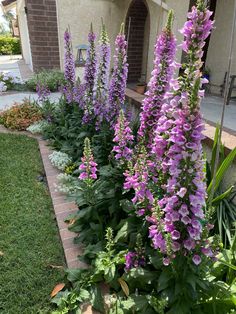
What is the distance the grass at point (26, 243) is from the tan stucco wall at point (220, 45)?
5088mm

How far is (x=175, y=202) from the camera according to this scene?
1.43 m

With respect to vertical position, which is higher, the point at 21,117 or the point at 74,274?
the point at 21,117

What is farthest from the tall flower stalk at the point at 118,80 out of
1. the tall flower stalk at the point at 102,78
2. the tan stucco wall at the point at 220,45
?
the tan stucco wall at the point at 220,45

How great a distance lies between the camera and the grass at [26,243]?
2.05 meters

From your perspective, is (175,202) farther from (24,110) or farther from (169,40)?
(24,110)

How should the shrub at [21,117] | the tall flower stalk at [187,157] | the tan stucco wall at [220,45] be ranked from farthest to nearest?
1. the tan stucco wall at [220,45]
2. the shrub at [21,117]
3. the tall flower stalk at [187,157]

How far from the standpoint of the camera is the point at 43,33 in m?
8.73

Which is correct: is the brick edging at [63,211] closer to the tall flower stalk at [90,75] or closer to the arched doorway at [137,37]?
the tall flower stalk at [90,75]

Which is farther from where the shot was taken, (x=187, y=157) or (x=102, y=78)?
(x=102, y=78)

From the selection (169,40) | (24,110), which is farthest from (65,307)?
(24,110)

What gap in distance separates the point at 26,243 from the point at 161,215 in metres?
1.54

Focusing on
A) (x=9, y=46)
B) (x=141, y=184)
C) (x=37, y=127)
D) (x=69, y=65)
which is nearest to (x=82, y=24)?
(x=69, y=65)

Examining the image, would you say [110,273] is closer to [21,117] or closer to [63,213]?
[63,213]

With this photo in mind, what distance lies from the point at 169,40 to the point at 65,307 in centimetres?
206
